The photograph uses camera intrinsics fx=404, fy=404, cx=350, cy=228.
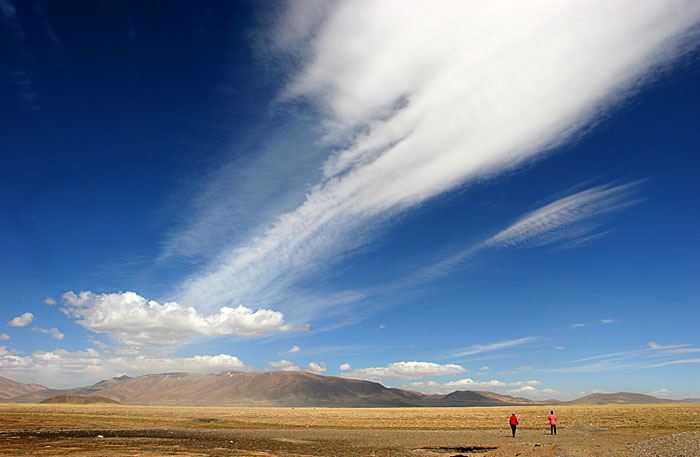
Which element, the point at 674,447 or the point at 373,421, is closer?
the point at 674,447

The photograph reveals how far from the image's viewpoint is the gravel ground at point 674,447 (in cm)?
2151

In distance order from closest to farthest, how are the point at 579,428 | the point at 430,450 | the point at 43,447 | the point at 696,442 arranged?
the point at 696,442 < the point at 43,447 < the point at 430,450 < the point at 579,428

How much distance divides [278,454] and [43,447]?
1607cm

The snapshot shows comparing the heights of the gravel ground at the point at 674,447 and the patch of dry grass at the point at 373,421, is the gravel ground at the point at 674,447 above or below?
above

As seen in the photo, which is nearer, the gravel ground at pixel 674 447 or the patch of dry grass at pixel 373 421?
the gravel ground at pixel 674 447

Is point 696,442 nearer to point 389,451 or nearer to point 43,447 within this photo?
point 389,451

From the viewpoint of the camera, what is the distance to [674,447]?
2369cm

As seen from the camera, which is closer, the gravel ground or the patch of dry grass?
the gravel ground

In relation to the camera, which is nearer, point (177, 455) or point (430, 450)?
point (177, 455)

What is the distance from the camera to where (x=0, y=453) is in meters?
23.4

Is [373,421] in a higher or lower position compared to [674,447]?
lower

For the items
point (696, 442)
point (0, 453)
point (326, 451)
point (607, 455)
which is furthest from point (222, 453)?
point (696, 442)

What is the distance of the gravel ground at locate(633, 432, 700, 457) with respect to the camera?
21.5 metres

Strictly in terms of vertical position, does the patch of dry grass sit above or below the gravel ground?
below
